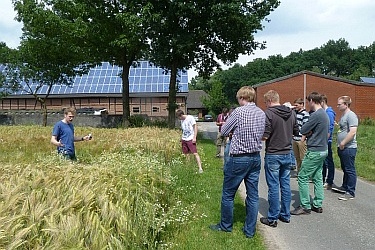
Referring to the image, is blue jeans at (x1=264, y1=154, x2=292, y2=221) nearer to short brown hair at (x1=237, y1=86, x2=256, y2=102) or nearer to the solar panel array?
short brown hair at (x1=237, y1=86, x2=256, y2=102)

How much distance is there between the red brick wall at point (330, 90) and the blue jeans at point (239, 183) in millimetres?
35081

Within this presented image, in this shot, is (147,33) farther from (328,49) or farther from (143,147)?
(328,49)

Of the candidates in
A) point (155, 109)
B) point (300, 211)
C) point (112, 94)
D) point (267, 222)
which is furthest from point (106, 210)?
point (155, 109)

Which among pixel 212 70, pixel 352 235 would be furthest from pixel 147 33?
pixel 352 235

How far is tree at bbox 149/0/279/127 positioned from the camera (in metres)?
19.8

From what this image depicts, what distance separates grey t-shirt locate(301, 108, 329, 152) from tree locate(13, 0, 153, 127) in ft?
51.0

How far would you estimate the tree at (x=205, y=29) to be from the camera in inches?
779

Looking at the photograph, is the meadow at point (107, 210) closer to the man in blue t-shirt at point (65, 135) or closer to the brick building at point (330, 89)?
the man in blue t-shirt at point (65, 135)

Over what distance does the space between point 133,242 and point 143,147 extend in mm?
7294

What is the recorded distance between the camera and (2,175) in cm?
545

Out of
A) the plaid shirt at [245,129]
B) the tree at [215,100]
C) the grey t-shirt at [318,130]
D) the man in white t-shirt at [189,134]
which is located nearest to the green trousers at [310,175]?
the grey t-shirt at [318,130]

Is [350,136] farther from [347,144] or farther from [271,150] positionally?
[271,150]

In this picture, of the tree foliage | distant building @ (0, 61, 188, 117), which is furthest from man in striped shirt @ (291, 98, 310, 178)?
the tree foliage

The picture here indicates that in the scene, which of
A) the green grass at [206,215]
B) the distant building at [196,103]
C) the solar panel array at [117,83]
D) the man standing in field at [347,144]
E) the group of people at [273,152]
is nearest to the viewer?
the green grass at [206,215]
